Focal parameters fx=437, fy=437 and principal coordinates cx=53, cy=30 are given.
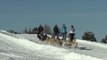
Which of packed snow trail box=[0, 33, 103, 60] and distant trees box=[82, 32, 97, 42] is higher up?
distant trees box=[82, 32, 97, 42]

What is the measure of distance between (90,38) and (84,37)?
1004mm

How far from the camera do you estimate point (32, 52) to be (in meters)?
31.3

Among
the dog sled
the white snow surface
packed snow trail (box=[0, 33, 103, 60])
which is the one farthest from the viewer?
the dog sled

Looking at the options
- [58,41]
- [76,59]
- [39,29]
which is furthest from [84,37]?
[76,59]

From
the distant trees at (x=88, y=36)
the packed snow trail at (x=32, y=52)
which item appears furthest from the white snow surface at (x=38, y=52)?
the distant trees at (x=88, y=36)

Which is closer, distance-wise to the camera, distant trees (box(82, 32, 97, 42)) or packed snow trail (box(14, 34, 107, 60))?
packed snow trail (box(14, 34, 107, 60))

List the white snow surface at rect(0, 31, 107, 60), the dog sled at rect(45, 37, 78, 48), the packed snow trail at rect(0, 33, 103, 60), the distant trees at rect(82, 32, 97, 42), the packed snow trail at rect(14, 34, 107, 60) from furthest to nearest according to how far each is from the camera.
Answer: the distant trees at rect(82, 32, 97, 42) → the dog sled at rect(45, 37, 78, 48) → the packed snow trail at rect(14, 34, 107, 60) → the white snow surface at rect(0, 31, 107, 60) → the packed snow trail at rect(0, 33, 103, 60)

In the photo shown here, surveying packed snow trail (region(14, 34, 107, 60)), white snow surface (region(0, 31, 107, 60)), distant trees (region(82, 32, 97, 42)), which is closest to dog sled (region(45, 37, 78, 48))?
packed snow trail (region(14, 34, 107, 60))

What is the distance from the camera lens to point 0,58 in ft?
76.0

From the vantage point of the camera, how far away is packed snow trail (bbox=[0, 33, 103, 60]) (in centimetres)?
2634

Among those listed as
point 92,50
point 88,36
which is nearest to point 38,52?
point 92,50

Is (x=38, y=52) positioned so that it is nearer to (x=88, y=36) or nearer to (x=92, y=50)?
(x=92, y=50)

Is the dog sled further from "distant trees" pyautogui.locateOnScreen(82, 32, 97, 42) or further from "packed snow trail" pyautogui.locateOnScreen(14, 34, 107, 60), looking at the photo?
"distant trees" pyautogui.locateOnScreen(82, 32, 97, 42)

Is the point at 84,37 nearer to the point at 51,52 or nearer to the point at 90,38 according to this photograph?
the point at 90,38
